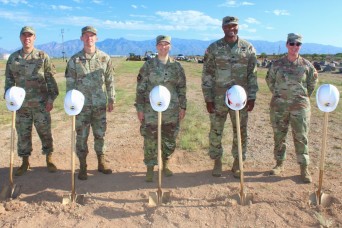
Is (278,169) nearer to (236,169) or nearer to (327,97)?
(236,169)

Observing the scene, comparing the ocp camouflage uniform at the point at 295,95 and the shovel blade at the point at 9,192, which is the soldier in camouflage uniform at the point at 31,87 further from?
the ocp camouflage uniform at the point at 295,95

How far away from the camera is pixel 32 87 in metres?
5.69

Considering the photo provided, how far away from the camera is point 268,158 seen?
678 cm

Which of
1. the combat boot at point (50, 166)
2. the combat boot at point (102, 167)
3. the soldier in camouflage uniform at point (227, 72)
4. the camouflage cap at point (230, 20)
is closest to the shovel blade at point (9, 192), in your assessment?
the combat boot at point (50, 166)

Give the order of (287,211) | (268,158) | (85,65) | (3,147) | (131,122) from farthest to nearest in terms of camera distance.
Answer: (131,122) < (3,147) < (268,158) < (85,65) < (287,211)

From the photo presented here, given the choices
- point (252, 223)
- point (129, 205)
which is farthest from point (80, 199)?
point (252, 223)

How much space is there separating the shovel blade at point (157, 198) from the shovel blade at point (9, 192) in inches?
76.3

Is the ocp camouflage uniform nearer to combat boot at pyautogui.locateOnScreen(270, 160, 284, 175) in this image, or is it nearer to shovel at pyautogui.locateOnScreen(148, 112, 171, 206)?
combat boot at pyautogui.locateOnScreen(270, 160, 284, 175)

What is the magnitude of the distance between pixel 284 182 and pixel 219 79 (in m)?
1.89

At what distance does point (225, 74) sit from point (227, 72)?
0.04 metres

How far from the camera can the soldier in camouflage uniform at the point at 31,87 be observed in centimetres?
561

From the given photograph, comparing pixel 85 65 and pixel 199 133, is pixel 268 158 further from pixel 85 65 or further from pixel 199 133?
pixel 85 65

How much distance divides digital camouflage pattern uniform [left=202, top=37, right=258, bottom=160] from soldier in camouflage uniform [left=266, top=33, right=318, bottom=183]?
415mm

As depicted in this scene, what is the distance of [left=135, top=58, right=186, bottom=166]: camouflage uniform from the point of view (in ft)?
17.3
